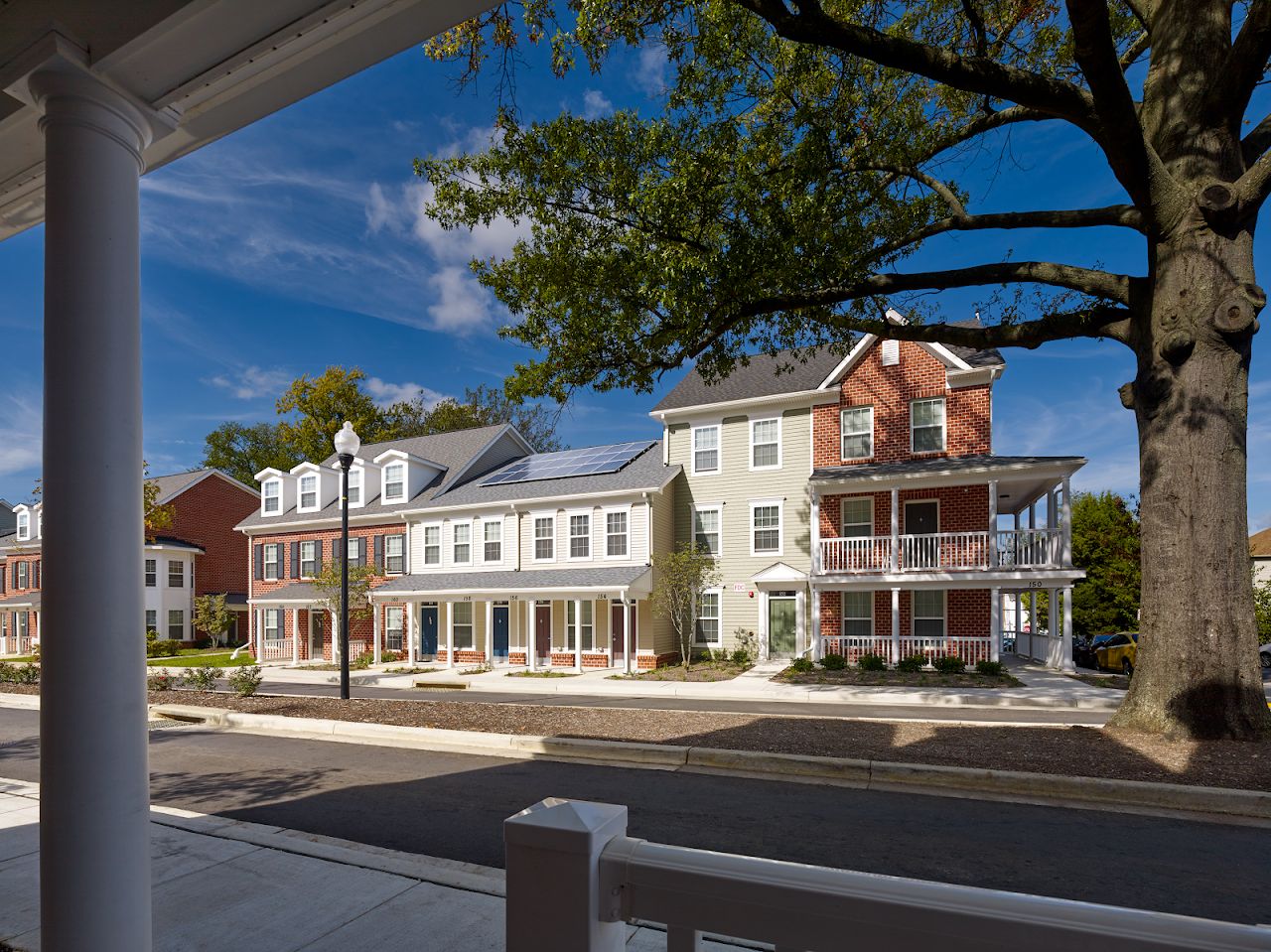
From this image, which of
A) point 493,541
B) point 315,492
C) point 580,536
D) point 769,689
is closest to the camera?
point 769,689

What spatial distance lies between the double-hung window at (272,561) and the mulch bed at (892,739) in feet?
69.4

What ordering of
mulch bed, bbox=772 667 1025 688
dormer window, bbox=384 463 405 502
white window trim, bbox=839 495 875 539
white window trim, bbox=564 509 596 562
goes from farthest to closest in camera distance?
1. dormer window, bbox=384 463 405 502
2. white window trim, bbox=564 509 596 562
3. white window trim, bbox=839 495 875 539
4. mulch bed, bbox=772 667 1025 688

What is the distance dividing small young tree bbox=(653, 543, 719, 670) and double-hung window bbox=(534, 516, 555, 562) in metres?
4.25

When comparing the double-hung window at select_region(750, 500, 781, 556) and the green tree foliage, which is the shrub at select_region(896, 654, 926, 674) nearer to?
the double-hung window at select_region(750, 500, 781, 556)

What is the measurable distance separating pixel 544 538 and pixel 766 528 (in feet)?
25.5

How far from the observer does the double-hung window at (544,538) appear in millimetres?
25938

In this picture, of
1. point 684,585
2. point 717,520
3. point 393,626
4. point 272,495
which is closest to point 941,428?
point 717,520

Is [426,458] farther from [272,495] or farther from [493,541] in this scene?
[272,495]

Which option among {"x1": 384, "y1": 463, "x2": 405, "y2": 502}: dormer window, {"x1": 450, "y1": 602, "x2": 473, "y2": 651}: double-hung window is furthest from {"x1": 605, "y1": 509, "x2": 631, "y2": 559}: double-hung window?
{"x1": 384, "y1": 463, "x2": 405, "y2": 502}: dormer window

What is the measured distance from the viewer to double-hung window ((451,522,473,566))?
27.4 meters

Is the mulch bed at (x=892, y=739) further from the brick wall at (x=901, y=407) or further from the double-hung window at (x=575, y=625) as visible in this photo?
the brick wall at (x=901, y=407)

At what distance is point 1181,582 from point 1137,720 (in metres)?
1.77

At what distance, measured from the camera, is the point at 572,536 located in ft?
84.1

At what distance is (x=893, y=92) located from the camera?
1215cm
